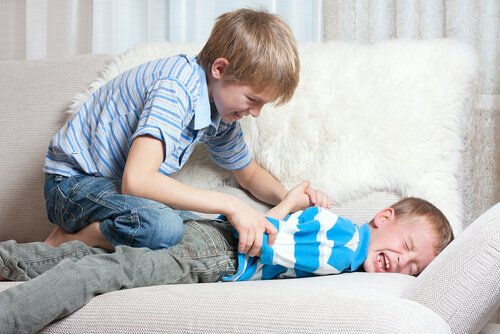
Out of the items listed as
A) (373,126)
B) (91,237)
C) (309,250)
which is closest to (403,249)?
(309,250)

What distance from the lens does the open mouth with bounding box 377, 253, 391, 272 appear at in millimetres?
1498

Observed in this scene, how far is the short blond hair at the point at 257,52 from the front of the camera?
1.49 metres

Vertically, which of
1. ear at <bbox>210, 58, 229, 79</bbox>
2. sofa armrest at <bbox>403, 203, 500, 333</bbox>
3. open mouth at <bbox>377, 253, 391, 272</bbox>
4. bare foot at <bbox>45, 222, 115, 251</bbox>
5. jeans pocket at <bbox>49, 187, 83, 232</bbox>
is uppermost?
ear at <bbox>210, 58, 229, 79</bbox>

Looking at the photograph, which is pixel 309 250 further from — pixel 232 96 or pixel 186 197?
pixel 232 96

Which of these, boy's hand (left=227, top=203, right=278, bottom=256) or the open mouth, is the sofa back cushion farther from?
the open mouth

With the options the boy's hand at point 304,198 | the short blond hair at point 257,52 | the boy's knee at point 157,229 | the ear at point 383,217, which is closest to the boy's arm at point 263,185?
the boy's hand at point 304,198

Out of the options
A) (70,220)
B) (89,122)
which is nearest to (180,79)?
(89,122)

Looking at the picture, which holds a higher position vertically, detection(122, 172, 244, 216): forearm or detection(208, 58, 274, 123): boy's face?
detection(208, 58, 274, 123): boy's face

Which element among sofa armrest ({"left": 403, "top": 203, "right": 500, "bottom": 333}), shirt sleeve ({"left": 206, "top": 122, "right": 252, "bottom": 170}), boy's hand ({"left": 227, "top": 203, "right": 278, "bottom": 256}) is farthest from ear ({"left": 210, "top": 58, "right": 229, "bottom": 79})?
sofa armrest ({"left": 403, "top": 203, "right": 500, "bottom": 333})

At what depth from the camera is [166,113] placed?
1.45 meters

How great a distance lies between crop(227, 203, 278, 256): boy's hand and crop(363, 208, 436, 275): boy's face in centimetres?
24

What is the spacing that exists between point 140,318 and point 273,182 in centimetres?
74

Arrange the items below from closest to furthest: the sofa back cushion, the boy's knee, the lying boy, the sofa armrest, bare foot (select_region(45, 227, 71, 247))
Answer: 1. the sofa armrest
2. the lying boy
3. the boy's knee
4. bare foot (select_region(45, 227, 71, 247))
5. the sofa back cushion

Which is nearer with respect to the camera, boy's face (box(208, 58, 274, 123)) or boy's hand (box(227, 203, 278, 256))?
boy's hand (box(227, 203, 278, 256))
